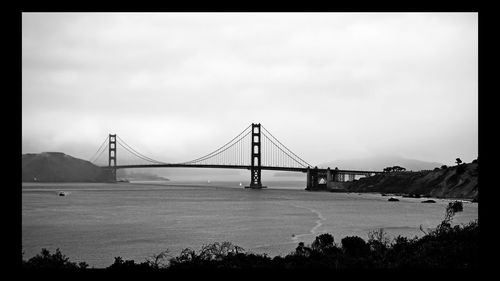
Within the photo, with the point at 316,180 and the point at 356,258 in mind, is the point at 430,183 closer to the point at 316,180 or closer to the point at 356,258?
the point at 316,180

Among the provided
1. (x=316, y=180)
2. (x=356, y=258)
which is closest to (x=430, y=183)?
(x=316, y=180)

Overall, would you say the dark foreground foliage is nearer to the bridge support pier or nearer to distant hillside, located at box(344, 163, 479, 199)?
distant hillside, located at box(344, 163, 479, 199)

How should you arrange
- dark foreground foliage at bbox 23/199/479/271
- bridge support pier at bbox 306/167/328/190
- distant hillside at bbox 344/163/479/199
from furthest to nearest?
bridge support pier at bbox 306/167/328/190, distant hillside at bbox 344/163/479/199, dark foreground foliage at bbox 23/199/479/271

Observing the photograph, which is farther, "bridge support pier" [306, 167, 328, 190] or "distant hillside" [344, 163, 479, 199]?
"bridge support pier" [306, 167, 328, 190]

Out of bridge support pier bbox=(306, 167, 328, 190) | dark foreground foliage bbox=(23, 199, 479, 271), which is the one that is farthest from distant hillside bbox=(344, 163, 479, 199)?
dark foreground foliage bbox=(23, 199, 479, 271)
